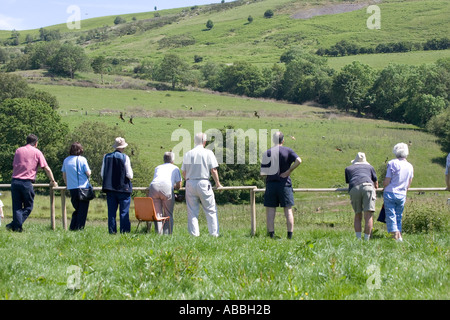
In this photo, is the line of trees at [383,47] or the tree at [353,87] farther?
the line of trees at [383,47]

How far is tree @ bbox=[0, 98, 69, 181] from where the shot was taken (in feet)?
184

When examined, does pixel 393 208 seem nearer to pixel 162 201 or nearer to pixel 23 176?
pixel 162 201

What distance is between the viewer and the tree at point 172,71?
387 feet

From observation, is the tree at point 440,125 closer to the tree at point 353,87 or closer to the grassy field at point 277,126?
the grassy field at point 277,126

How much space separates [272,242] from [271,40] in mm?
172800

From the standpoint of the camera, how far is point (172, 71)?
396 feet

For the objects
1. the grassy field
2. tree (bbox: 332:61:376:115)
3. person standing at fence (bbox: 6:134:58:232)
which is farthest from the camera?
tree (bbox: 332:61:376:115)

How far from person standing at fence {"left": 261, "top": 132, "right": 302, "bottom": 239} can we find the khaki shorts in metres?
1.23

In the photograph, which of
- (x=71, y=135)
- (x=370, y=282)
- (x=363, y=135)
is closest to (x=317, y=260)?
(x=370, y=282)

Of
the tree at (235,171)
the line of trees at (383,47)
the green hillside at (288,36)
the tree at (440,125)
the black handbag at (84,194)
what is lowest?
the tree at (235,171)

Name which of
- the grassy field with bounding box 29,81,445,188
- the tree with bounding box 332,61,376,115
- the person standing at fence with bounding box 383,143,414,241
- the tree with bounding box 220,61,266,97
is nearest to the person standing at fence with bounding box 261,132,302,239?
the person standing at fence with bounding box 383,143,414,241

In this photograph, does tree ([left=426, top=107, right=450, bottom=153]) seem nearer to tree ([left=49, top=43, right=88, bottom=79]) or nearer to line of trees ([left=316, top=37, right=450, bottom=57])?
line of trees ([left=316, top=37, right=450, bottom=57])

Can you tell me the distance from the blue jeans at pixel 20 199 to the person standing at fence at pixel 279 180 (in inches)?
194

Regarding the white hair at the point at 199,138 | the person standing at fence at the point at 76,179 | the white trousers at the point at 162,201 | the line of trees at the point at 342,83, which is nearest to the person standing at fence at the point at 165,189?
the white trousers at the point at 162,201
